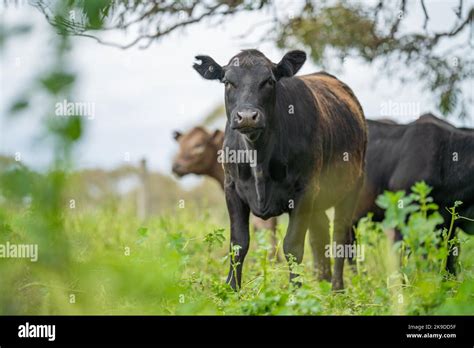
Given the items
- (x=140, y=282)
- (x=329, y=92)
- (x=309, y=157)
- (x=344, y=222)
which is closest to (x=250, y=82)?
(x=309, y=157)

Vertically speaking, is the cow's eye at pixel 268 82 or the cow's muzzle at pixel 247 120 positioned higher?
the cow's eye at pixel 268 82

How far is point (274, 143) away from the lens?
652 centimetres

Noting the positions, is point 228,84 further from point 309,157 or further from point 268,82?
point 309,157

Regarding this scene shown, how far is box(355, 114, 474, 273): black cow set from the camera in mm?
9055

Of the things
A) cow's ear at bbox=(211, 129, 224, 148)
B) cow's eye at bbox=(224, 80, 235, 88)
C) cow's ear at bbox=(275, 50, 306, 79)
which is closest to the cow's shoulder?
cow's ear at bbox=(275, 50, 306, 79)

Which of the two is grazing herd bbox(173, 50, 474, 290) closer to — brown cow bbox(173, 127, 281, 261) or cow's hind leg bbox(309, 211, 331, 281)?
cow's hind leg bbox(309, 211, 331, 281)

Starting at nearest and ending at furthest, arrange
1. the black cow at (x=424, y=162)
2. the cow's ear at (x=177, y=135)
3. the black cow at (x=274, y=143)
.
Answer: the black cow at (x=274, y=143) → the black cow at (x=424, y=162) → the cow's ear at (x=177, y=135)

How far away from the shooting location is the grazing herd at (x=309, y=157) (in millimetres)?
6219

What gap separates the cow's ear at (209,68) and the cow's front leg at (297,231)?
1260 mm

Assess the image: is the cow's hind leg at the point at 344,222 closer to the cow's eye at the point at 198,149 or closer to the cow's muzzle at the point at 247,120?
the cow's muzzle at the point at 247,120

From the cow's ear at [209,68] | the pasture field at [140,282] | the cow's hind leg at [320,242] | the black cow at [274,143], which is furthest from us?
the cow's hind leg at [320,242]

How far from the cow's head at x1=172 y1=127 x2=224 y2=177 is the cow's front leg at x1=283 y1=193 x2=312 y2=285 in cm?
730

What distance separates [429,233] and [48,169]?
2213mm

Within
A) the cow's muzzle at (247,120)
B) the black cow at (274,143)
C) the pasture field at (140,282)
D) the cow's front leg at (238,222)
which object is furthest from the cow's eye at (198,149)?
the cow's muzzle at (247,120)
